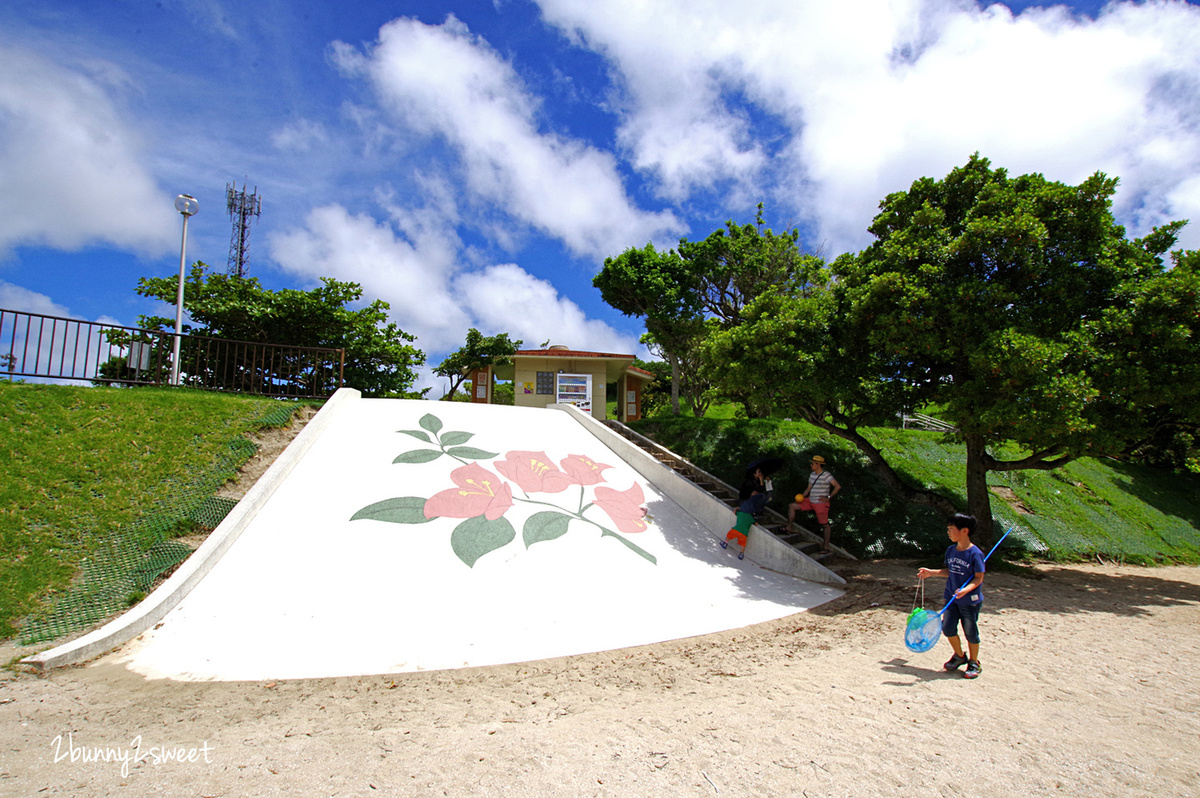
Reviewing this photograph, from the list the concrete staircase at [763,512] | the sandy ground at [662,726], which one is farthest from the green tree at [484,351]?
the sandy ground at [662,726]

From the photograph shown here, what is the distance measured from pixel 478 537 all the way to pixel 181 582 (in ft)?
10.8

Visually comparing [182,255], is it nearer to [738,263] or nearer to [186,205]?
[186,205]

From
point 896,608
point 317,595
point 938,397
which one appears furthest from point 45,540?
point 938,397

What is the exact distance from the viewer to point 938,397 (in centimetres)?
842

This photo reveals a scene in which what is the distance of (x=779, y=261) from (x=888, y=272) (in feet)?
33.3

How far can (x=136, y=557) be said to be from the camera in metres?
5.82

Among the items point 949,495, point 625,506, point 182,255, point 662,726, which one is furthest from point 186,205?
point 949,495

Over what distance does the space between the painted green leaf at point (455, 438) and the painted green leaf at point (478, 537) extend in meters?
2.80

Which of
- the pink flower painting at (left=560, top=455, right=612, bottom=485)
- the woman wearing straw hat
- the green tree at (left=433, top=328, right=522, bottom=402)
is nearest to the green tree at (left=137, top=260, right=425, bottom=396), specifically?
the green tree at (left=433, top=328, right=522, bottom=402)

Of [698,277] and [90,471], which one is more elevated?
[698,277]

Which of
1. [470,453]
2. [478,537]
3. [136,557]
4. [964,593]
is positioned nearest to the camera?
[964,593]

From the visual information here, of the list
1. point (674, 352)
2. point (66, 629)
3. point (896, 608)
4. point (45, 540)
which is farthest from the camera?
point (674, 352)

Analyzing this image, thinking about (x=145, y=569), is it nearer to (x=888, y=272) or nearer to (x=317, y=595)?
(x=317, y=595)

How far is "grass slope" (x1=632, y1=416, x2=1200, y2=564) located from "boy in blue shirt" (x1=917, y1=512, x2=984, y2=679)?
542 centimetres
